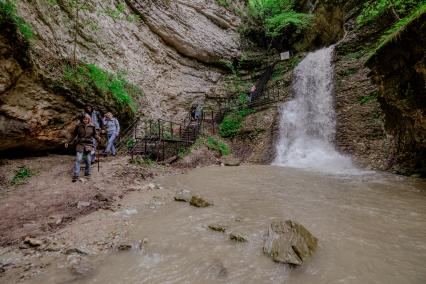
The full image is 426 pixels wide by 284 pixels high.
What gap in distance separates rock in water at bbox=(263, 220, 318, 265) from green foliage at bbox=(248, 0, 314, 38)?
62.0 feet

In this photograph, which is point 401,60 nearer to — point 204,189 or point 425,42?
point 425,42

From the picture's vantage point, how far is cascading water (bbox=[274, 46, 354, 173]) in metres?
10.7

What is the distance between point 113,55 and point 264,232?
1213 centimetres

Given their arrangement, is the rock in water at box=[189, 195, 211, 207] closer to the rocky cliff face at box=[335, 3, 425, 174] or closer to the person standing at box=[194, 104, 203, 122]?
the rocky cliff face at box=[335, 3, 425, 174]

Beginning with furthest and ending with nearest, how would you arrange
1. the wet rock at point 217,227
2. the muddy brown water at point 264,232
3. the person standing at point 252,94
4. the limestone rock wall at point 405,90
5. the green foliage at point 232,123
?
the person standing at point 252,94 < the green foliage at point 232,123 < the limestone rock wall at point 405,90 < the wet rock at point 217,227 < the muddy brown water at point 264,232

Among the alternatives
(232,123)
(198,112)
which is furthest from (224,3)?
(232,123)

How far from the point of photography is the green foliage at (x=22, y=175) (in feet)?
19.2

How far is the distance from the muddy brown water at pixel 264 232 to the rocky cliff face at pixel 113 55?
180 inches

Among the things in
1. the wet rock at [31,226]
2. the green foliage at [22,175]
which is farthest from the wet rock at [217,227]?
the green foliage at [22,175]

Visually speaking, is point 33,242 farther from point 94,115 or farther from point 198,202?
point 94,115

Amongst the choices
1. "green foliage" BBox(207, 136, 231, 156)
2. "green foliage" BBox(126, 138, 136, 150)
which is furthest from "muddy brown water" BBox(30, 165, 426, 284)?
"green foliage" BBox(207, 136, 231, 156)

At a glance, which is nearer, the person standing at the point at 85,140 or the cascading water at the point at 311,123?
the person standing at the point at 85,140

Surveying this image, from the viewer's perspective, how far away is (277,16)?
19.2 meters

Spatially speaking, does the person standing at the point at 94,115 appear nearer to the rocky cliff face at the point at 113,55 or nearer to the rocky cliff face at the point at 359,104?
the rocky cliff face at the point at 113,55
